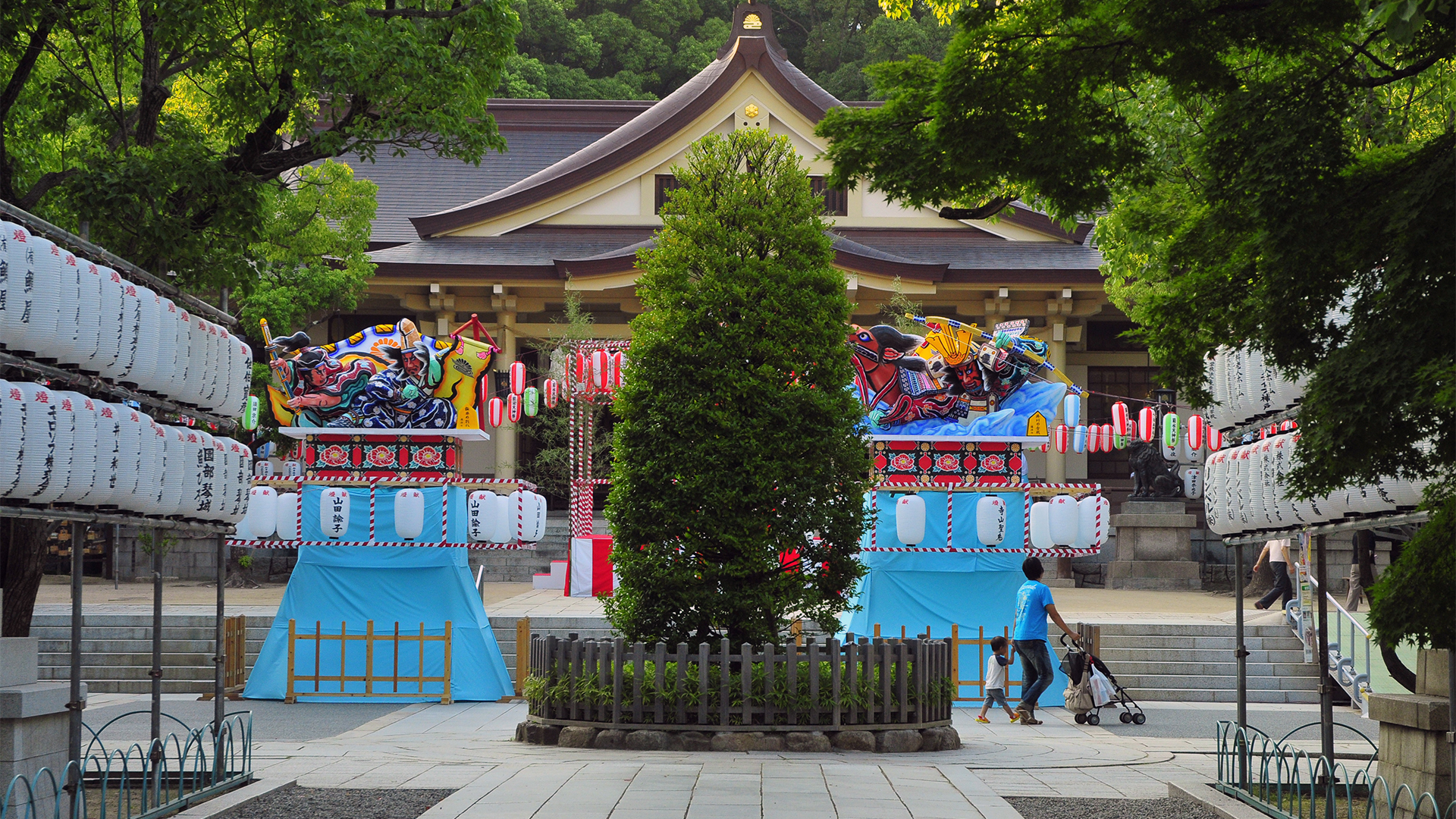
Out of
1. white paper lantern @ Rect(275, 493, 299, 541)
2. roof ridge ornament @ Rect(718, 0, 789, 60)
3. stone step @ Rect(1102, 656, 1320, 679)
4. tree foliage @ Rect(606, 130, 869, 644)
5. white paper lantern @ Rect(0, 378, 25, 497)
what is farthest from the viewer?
roof ridge ornament @ Rect(718, 0, 789, 60)


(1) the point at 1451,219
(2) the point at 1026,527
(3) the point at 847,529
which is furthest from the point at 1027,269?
(1) the point at 1451,219

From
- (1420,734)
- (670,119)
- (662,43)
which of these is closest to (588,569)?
(670,119)

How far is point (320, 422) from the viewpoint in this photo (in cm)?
1455

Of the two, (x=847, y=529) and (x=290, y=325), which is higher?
(x=290, y=325)

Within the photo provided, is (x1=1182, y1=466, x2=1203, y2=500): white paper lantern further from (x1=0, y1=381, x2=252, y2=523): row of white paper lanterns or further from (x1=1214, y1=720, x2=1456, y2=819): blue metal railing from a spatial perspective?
(x1=0, y1=381, x2=252, y2=523): row of white paper lanterns

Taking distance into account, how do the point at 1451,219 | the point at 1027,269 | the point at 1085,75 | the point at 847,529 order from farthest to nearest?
the point at 1027,269
the point at 847,529
the point at 1085,75
the point at 1451,219

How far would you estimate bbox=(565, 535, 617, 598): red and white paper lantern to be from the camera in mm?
20625

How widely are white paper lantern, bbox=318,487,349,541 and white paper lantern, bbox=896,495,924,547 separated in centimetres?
603

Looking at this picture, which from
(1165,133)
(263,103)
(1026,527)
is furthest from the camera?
(1026,527)

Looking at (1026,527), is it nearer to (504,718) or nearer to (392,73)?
(504,718)

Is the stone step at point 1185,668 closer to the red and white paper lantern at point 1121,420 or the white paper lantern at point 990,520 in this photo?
the white paper lantern at point 990,520

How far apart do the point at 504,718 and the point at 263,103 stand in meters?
6.11

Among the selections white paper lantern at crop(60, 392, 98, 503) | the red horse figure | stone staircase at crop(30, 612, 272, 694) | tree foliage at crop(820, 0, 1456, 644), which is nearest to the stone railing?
tree foliage at crop(820, 0, 1456, 644)

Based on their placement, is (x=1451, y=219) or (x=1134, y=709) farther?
(x=1134, y=709)
